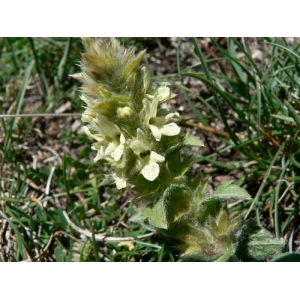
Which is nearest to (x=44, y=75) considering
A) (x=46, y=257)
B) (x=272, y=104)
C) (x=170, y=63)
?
(x=170, y=63)

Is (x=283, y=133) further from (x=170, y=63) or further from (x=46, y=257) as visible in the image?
(x=46, y=257)

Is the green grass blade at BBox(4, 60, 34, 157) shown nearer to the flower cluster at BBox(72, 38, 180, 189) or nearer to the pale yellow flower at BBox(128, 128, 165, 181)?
the flower cluster at BBox(72, 38, 180, 189)

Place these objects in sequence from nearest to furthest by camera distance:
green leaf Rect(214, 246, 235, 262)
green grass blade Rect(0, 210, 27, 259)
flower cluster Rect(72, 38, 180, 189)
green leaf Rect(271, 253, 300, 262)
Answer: flower cluster Rect(72, 38, 180, 189) < green leaf Rect(214, 246, 235, 262) < green leaf Rect(271, 253, 300, 262) < green grass blade Rect(0, 210, 27, 259)

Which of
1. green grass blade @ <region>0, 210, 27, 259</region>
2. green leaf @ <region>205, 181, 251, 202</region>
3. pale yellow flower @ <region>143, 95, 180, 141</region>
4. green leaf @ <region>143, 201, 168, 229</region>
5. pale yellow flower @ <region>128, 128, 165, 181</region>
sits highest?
pale yellow flower @ <region>143, 95, 180, 141</region>

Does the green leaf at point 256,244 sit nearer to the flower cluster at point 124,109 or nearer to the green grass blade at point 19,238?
the flower cluster at point 124,109

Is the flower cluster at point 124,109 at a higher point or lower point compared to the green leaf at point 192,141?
higher

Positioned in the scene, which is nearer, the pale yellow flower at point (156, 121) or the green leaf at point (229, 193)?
the pale yellow flower at point (156, 121)

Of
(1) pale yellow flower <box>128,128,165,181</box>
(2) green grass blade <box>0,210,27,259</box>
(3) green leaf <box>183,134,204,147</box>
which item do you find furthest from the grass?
(1) pale yellow flower <box>128,128,165,181</box>

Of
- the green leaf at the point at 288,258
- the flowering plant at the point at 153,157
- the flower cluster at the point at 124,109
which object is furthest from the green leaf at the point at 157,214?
the green leaf at the point at 288,258
